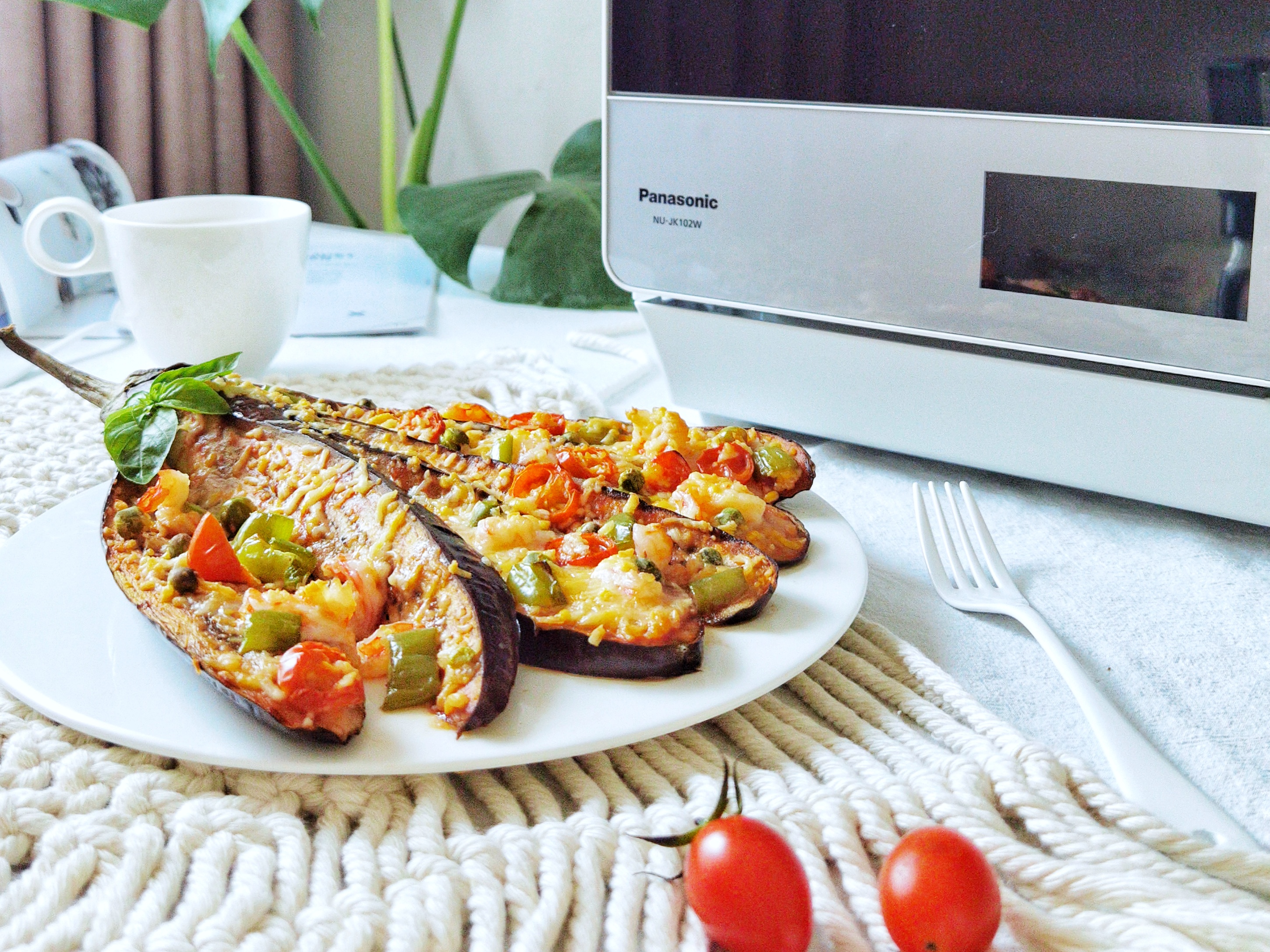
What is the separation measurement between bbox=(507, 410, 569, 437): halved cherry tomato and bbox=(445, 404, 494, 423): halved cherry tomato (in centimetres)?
2

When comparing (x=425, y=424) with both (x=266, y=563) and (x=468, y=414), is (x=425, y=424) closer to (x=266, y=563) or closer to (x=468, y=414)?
(x=468, y=414)

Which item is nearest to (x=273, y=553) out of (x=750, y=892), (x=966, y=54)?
(x=750, y=892)

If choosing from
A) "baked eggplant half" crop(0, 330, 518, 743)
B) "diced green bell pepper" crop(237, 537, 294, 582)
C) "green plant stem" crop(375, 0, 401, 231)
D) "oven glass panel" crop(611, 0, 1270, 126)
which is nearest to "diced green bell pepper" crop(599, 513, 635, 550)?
"baked eggplant half" crop(0, 330, 518, 743)

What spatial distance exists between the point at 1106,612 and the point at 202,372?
0.79 meters

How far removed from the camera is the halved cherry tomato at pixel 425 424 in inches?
41.1

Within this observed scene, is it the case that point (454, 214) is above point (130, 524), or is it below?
A: above

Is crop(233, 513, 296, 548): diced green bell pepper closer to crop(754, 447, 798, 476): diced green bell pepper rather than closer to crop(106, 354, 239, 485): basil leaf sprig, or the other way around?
crop(106, 354, 239, 485): basil leaf sprig

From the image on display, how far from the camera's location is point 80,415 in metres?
1.25

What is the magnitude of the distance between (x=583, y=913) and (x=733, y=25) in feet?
2.62

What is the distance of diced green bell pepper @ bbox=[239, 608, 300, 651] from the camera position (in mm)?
707

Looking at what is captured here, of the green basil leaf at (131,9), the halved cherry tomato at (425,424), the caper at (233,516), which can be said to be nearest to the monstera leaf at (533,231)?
the green basil leaf at (131,9)

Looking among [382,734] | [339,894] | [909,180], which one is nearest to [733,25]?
[909,180]

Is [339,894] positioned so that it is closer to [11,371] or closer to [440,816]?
[440,816]

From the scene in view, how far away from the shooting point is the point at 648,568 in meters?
0.78
